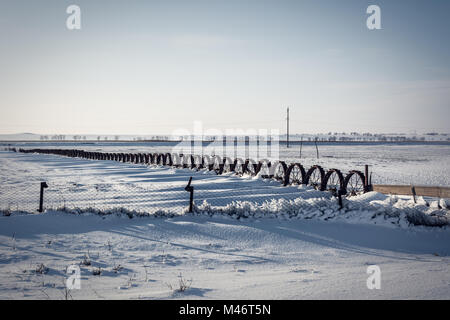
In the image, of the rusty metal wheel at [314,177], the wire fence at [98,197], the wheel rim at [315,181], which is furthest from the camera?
the wheel rim at [315,181]

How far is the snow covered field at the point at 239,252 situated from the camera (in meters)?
4.00

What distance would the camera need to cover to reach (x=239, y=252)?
19.0ft

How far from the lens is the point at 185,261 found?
5281mm

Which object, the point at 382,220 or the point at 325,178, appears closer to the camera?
the point at 382,220

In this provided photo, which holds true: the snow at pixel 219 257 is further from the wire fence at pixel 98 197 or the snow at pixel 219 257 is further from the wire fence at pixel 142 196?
the wire fence at pixel 142 196

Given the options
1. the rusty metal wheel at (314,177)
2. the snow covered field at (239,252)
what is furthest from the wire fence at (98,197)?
the rusty metal wheel at (314,177)

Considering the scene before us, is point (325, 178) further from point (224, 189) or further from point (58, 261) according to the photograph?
point (58, 261)

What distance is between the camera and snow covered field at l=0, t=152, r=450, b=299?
3996 mm

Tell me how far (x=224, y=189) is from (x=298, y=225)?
6.03 meters

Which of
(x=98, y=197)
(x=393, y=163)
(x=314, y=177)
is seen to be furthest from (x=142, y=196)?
(x=393, y=163)

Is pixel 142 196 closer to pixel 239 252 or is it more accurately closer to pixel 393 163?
pixel 239 252

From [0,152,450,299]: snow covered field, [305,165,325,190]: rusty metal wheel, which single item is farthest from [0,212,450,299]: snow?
[305,165,325,190]: rusty metal wheel
